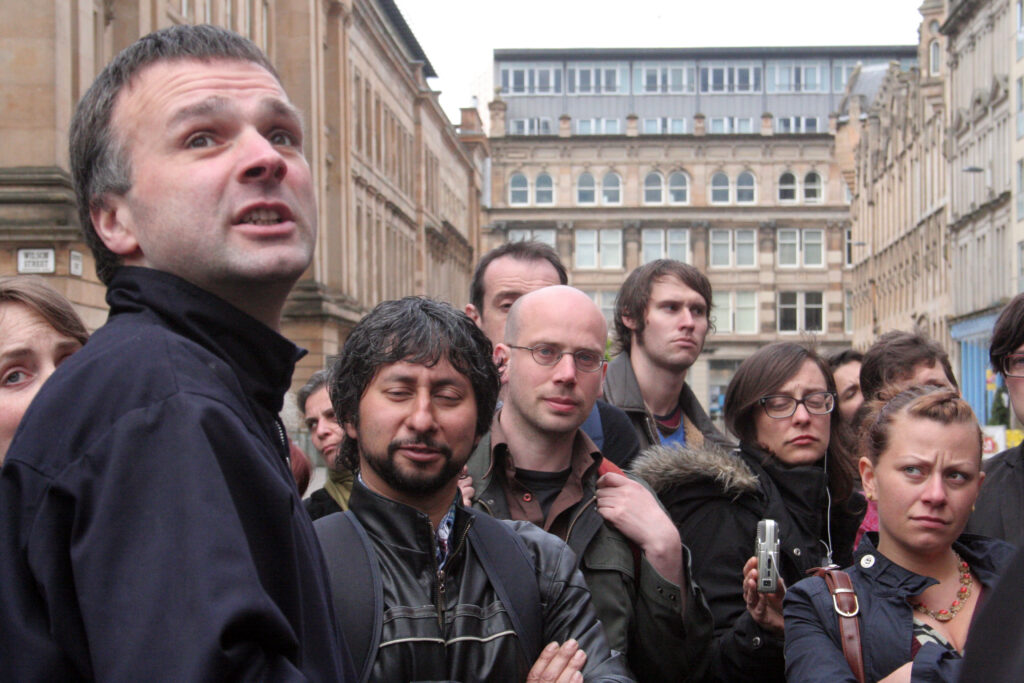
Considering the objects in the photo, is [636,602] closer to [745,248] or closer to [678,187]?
[745,248]

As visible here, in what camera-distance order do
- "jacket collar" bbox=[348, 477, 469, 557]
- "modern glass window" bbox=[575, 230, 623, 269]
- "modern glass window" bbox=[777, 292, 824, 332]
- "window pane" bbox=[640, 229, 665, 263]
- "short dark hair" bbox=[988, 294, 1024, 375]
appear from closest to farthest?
"jacket collar" bbox=[348, 477, 469, 557], "short dark hair" bbox=[988, 294, 1024, 375], "modern glass window" bbox=[777, 292, 824, 332], "window pane" bbox=[640, 229, 665, 263], "modern glass window" bbox=[575, 230, 623, 269]

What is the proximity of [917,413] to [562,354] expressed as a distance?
1145 millimetres

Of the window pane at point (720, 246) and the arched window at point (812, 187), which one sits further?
the arched window at point (812, 187)

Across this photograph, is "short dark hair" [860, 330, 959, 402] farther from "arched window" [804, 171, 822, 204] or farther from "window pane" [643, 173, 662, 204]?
"arched window" [804, 171, 822, 204]

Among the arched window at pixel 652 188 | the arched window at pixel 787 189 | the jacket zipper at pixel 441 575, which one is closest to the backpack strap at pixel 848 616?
the jacket zipper at pixel 441 575

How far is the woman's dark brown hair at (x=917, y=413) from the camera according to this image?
152 inches

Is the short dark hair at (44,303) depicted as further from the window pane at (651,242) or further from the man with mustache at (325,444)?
the window pane at (651,242)

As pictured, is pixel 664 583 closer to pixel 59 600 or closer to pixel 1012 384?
pixel 1012 384

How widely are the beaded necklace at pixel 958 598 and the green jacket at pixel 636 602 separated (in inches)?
26.3

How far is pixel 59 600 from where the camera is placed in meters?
1.70

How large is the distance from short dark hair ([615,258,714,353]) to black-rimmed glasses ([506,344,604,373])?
1.73m

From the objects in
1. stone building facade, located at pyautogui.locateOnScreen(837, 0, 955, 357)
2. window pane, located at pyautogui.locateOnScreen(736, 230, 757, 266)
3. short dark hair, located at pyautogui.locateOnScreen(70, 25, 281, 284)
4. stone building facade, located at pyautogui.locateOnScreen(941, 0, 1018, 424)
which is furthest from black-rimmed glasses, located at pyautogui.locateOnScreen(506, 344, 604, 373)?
window pane, located at pyautogui.locateOnScreen(736, 230, 757, 266)

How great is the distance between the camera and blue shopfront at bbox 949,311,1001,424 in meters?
44.5

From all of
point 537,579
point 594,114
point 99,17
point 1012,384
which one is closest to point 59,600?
point 537,579
